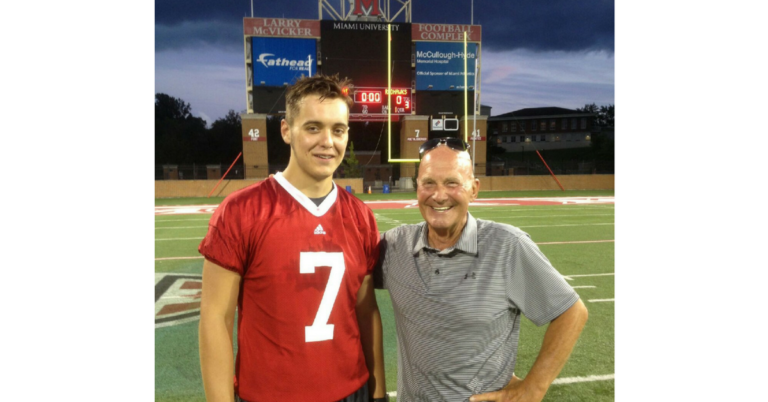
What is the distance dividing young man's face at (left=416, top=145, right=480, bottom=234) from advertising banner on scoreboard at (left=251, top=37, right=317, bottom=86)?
20732mm

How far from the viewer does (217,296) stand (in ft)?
4.39

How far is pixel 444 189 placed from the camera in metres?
1.46

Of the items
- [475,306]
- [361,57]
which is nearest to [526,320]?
[475,306]

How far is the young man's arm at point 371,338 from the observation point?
161cm

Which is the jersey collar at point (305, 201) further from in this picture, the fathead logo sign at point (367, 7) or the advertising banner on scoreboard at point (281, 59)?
the fathead logo sign at point (367, 7)

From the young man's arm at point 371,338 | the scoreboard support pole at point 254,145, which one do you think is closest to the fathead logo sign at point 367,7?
the scoreboard support pole at point 254,145

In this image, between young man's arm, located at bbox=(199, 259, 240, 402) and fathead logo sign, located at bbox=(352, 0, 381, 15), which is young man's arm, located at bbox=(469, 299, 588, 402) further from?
fathead logo sign, located at bbox=(352, 0, 381, 15)

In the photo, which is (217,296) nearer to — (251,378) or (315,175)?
(251,378)

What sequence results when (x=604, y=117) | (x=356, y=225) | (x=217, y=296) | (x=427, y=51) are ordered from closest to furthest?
(x=217, y=296)
(x=356, y=225)
(x=427, y=51)
(x=604, y=117)

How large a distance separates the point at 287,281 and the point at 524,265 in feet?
2.49

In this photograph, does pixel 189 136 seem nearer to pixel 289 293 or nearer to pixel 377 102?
pixel 377 102

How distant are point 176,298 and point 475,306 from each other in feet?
12.2

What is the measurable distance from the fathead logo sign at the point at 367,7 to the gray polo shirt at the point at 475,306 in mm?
22972

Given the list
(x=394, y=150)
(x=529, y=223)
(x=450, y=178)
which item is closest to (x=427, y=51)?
(x=394, y=150)
